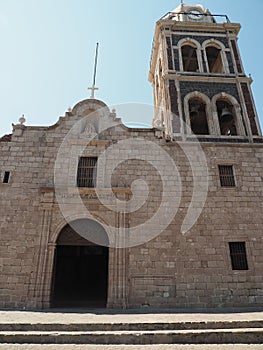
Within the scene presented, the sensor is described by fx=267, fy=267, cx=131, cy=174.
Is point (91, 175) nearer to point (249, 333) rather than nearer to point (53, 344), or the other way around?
point (53, 344)

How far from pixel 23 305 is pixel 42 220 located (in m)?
3.29

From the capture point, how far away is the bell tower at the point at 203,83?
1506 centimetres

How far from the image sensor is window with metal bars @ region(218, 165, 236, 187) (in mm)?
13102

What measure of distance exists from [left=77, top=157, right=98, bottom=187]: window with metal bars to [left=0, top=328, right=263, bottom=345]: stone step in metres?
7.23

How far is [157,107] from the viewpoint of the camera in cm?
1973

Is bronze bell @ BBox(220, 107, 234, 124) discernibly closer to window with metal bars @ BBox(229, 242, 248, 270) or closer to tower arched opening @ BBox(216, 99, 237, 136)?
tower arched opening @ BBox(216, 99, 237, 136)

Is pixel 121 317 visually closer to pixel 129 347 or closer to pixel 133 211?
pixel 129 347

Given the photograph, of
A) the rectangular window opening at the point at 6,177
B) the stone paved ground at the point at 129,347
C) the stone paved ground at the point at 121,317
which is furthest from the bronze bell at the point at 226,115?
the stone paved ground at the point at 129,347

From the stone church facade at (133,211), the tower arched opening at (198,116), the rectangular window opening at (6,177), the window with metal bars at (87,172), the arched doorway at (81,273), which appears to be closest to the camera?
the stone church facade at (133,211)

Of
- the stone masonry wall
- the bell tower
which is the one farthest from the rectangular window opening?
the bell tower

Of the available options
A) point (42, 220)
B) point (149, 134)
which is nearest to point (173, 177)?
point (149, 134)

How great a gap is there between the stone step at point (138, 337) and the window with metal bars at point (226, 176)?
794cm

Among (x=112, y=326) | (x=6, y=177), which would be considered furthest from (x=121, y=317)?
(x=6, y=177)

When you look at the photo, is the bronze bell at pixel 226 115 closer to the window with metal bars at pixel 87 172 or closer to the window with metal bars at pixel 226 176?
the window with metal bars at pixel 226 176
